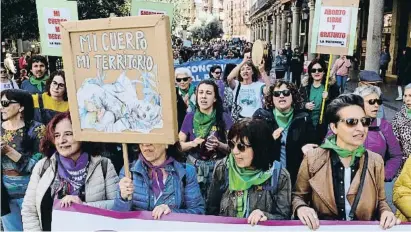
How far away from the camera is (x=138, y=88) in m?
2.32

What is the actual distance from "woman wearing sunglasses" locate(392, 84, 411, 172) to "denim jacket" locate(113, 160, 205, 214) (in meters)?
1.95

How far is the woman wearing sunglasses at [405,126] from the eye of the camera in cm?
369

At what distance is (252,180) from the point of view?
2500 millimetres

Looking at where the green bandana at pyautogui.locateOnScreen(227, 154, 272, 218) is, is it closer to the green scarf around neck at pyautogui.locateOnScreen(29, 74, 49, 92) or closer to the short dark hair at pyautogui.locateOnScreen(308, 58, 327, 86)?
the short dark hair at pyautogui.locateOnScreen(308, 58, 327, 86)

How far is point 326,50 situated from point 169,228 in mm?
3396

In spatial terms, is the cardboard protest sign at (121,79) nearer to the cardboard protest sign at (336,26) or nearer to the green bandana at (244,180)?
the green bandana at (244,180)

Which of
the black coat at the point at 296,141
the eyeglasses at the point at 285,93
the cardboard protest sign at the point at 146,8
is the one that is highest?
the cardboard protest sign at the point at 146,8

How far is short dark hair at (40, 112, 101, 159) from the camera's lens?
9.11ft

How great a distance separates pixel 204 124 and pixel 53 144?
1420mm

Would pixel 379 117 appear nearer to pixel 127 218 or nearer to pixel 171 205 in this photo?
pixel 171 205

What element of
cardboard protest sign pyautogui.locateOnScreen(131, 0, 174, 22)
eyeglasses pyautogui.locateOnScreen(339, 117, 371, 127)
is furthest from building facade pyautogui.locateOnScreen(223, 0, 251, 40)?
eyeglasses pyautogui.locateOnScreen(339, 117, 371, 127)

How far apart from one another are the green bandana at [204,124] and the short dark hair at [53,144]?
120 centimetres

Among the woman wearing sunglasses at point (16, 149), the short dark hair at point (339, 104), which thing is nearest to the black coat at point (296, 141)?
the short dark hair at point (339, 104)

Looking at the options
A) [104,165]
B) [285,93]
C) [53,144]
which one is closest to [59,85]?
[53,144]
